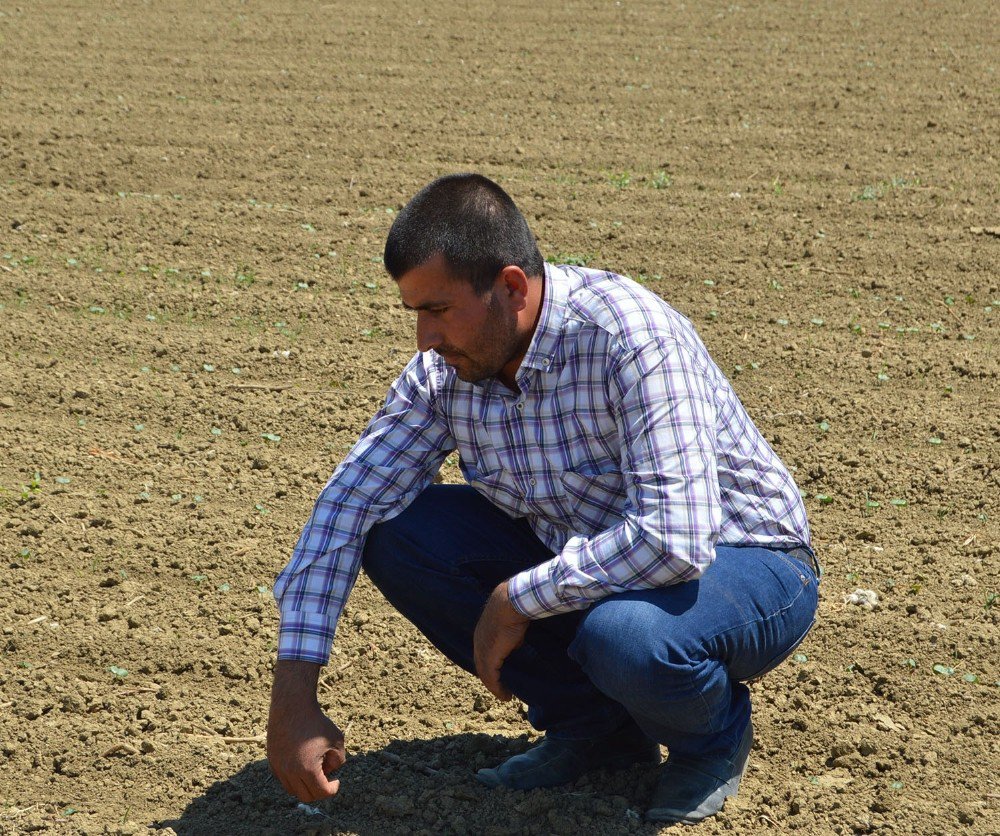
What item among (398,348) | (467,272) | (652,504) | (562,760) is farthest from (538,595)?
(398,348)

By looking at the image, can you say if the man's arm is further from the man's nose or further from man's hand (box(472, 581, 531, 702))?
man's hand (box(472, 581, 531, 702))

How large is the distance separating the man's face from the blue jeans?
1.65 ft

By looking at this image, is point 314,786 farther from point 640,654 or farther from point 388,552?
point 640,654

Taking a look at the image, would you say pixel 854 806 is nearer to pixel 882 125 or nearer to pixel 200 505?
pixel 200 505

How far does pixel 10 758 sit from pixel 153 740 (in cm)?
38

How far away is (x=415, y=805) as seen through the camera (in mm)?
3209

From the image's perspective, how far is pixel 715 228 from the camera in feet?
22.9

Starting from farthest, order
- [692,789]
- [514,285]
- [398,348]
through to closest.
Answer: [398,348]
[692,789]
[514,285]

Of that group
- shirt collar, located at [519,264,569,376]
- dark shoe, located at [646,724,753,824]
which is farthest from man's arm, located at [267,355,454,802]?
dark shoe, located at [646,724,753,824]

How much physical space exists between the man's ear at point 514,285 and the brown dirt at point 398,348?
1.26 meters

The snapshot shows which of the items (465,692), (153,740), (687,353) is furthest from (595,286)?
(153,740)

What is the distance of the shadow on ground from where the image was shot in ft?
10.2

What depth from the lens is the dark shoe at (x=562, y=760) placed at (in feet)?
10.6

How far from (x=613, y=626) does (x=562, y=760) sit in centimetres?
62
